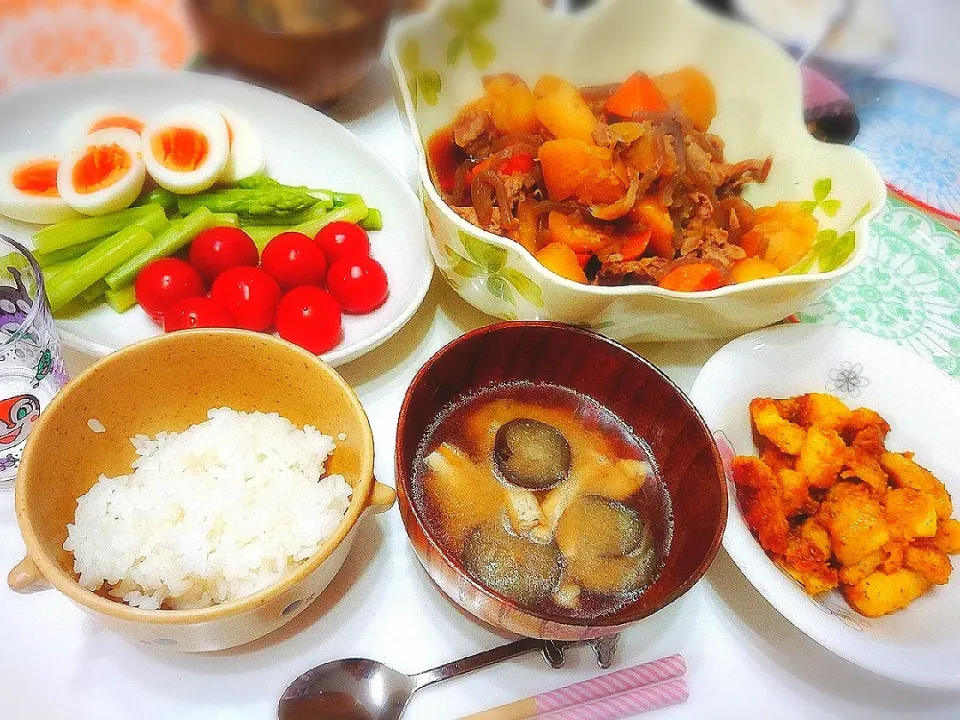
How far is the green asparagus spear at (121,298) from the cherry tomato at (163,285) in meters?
0.02

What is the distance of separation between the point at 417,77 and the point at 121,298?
591 mm

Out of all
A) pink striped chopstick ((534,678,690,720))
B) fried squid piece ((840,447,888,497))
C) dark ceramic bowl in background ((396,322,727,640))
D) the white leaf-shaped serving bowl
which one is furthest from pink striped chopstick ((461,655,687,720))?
the white leaf-shaped serving bowl

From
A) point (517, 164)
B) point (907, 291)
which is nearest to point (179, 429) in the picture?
point (517, 164)

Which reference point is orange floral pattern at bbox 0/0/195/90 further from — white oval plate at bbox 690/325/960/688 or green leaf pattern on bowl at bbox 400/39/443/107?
white oval plate at bbox 690/325/960/688

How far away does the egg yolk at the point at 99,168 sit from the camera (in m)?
1.19

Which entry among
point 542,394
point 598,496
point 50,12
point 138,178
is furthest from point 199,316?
point 50,12

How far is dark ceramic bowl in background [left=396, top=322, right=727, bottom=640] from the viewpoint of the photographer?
73 centimetres

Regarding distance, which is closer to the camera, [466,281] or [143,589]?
[143,589]

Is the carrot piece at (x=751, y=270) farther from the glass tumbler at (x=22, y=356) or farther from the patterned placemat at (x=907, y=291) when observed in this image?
the glass tumbler at (x=22, y=356)

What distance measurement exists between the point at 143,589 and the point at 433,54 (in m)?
0.91

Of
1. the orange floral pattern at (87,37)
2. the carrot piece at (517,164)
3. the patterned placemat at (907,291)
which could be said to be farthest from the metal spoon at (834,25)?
the orange floral pattern at (87,37)

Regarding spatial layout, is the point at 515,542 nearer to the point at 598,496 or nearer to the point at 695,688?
the point at 598,496

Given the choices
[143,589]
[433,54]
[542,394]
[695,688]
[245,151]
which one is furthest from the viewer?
[245,151]

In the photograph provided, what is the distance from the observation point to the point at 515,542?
858mm
